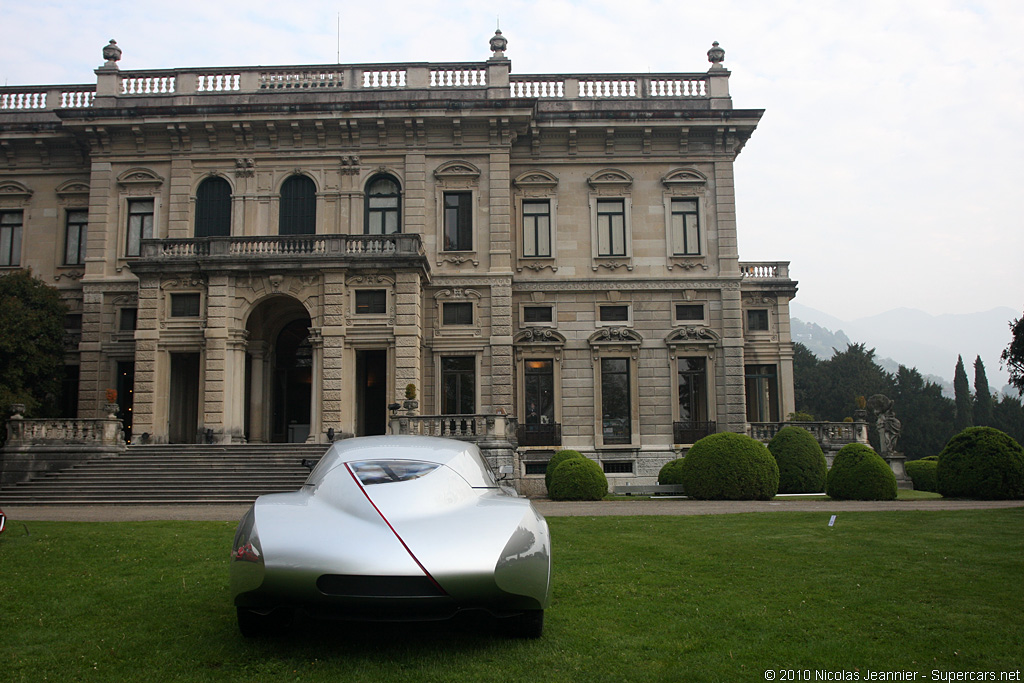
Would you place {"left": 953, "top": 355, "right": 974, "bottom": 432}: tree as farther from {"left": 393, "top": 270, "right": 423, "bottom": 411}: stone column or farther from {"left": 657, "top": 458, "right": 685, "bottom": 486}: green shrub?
{"left": 393, "top": 270, "right": 423, "bottom": 411}: stone column

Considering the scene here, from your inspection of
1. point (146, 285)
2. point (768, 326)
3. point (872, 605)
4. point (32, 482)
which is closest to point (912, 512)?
point (872, 605)

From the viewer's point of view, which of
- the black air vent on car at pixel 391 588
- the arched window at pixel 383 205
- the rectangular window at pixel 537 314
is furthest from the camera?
the rectangular window at pixel 537 314

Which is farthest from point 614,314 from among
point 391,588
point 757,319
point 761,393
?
point 391,588

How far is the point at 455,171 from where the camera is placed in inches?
1164

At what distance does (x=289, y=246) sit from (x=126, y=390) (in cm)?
870

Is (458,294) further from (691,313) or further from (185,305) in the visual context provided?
(185,305)

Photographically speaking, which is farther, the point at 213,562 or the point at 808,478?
the point at 808,478

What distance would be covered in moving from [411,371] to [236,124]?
1168 centimetres

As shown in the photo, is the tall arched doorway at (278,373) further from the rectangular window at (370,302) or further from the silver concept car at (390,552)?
the silver concept car at (390,552)

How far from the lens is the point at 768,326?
32344 millimetres

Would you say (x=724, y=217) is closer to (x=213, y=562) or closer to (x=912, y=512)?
(x=912, y=512)

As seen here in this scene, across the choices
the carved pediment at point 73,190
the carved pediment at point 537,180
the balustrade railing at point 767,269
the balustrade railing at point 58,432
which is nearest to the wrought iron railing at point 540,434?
the carved pediment at point 537,180

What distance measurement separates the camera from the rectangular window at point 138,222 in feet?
96.8

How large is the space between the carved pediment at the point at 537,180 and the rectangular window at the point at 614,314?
5.22m
